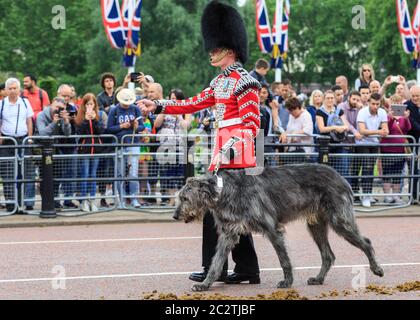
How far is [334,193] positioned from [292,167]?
0.47 m

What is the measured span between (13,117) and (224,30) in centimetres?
713

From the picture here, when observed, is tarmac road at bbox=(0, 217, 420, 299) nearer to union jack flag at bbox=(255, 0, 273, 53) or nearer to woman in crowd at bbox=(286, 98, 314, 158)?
woman in crowd at bbox=(286, 98, 314, 158)

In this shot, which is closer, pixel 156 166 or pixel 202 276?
pixel 202 276

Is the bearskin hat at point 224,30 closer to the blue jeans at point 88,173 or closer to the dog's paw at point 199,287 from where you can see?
the dog's paw at point 199,287

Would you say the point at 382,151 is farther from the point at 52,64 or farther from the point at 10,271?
the point at 52,64

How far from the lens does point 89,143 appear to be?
16.2 m

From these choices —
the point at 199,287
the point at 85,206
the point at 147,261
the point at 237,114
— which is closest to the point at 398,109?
the point at 85,206

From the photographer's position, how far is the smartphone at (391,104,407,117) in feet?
56.0

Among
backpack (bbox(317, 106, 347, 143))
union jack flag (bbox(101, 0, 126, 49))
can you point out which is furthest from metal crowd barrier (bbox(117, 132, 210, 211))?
union jack flag (bbox(101, 0, 126, 49))

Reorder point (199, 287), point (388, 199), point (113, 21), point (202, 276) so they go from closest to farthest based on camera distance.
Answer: point (199, 287) < point (202, 276) < point (388, 199) < point (113, 21)

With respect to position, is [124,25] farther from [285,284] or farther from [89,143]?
[285,284]

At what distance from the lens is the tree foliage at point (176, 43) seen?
55.8 meters

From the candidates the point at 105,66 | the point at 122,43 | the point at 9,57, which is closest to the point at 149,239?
the point at 122,43

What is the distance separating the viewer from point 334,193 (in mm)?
9922
